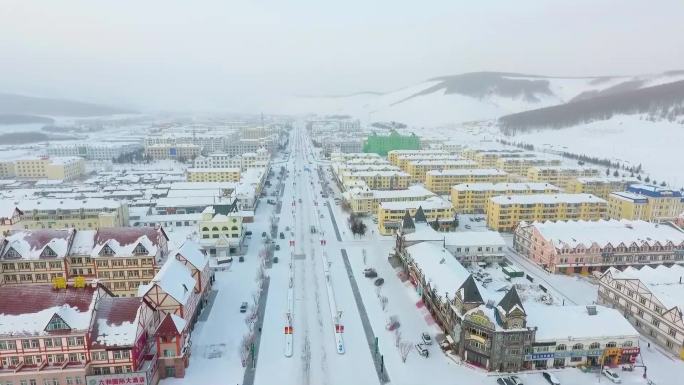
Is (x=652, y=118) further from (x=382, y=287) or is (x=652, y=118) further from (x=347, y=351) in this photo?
(x=347, y=351)

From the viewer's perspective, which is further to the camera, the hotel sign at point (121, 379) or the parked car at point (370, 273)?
the parked car at point (370, 273)

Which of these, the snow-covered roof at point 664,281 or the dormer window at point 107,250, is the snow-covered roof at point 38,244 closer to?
the dormer window at point 107,250

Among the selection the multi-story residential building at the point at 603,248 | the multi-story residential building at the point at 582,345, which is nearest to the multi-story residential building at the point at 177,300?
the multi-story residential building at the point at 582,345

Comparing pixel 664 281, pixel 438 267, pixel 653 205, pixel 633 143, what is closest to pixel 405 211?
pixel 438 267

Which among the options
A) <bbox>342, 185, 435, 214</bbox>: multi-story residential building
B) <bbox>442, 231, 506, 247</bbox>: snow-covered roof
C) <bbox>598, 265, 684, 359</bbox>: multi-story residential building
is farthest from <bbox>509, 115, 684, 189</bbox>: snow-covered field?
<bbox>598, 265, 684, 359</bbox>: multi-story residential building

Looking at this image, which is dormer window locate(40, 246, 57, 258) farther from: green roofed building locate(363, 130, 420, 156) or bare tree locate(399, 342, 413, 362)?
green roofed building locate(363, 130, 420, 156)

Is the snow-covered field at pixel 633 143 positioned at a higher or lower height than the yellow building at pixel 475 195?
higher

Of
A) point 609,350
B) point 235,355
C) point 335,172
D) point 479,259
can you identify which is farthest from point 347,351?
point 335,172
